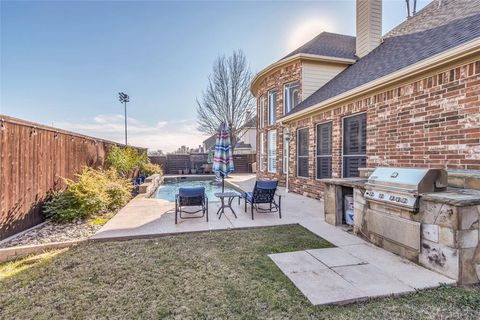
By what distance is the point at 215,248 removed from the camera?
417 centimetres

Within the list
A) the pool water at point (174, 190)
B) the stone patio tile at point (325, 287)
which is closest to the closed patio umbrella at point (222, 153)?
the pool water at point (174, 190)

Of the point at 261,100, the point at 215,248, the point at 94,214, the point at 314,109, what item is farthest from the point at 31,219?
the point at 261,100

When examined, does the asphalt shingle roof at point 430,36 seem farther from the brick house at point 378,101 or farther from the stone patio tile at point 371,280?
the stone patio tile at point 371,280

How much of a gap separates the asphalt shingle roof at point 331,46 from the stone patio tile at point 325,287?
9438 millimetres

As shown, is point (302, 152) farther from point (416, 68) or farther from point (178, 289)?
point (178, 289)

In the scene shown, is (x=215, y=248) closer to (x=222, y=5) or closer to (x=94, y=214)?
(x=94, y=214)

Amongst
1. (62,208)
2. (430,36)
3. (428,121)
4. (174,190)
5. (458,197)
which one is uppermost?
(430,36)

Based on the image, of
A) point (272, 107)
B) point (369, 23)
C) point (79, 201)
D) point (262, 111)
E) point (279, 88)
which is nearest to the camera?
point (79, 201)

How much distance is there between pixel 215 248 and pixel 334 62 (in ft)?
31.0

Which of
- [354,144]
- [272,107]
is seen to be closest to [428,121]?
[354,144]

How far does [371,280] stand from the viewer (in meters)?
2.99

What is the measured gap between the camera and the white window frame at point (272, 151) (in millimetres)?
12268

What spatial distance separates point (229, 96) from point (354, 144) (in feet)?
53.6

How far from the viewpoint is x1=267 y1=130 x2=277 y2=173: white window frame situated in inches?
483
